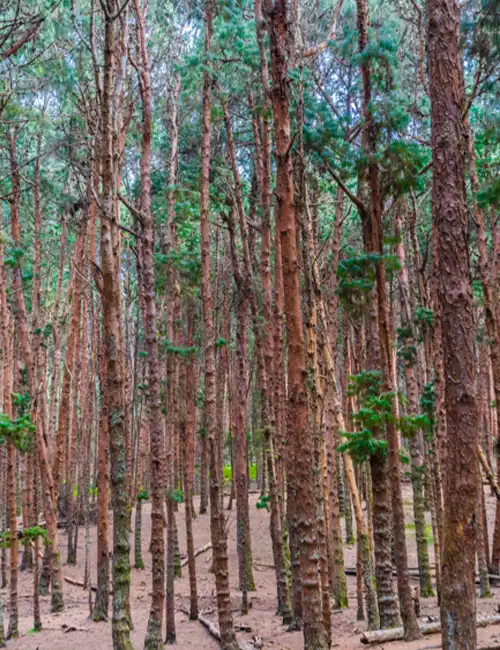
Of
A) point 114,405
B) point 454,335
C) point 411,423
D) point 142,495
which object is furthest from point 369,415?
point 142,495

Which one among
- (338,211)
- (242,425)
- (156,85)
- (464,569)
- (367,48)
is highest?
(156,85)

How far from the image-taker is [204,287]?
8430 millimetres

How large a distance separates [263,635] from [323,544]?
255 centimetres

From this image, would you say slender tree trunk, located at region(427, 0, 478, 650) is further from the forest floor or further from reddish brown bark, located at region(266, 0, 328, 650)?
the forest floor

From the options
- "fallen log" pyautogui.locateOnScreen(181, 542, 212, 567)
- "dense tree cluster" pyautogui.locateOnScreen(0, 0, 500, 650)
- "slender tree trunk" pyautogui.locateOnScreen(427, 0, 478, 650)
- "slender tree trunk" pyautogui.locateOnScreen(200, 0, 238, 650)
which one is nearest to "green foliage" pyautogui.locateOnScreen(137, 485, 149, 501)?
"dense tree cluster" pyautogui.locateOnScreen(0, 0, 500, 650)

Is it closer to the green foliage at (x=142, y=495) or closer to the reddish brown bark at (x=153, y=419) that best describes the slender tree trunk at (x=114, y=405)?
the reddish brown bark at (x=153, y=419)

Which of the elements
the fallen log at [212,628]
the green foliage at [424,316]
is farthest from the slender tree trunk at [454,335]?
the green foliage at [424,316]

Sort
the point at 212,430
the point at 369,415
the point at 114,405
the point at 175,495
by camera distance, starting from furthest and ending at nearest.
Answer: the point at 175,495 < the point at 212,430 < the point at 369,415 < the point at 114,405

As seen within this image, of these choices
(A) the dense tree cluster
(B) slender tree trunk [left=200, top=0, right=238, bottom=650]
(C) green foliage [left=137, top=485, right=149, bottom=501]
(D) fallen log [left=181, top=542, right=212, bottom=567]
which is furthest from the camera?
(D) fallen log [left=181, top=542, right=212, bottom=567]

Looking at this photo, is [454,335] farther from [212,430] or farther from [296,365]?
[212,430]

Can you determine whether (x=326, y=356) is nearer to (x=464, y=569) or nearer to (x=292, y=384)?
(x=292, y=384)

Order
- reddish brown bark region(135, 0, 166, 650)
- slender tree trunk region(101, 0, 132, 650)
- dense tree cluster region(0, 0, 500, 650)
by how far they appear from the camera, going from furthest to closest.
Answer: reddish brown bark region(135, 0, 166, 650) → slender tree trunk region(101, 0, 132, 650) → dense tree cluster region(0, 0, 500, 650)

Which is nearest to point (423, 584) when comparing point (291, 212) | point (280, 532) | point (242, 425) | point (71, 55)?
point (280, 532)

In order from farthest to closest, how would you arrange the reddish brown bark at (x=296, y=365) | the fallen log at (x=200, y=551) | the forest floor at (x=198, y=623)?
the fallen log at (x=200, y=551) < the forest floor at (x=198, y=623) < the reddish brown bark at (x=296, y=365)
